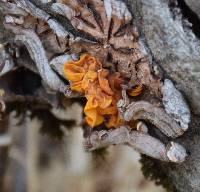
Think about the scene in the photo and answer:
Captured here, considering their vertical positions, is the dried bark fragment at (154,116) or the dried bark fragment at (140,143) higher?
the dried bark fragment at (154,116)

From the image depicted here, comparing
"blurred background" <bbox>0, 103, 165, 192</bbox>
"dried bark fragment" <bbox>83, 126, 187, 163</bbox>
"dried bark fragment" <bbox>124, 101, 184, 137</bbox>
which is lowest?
"blurred background" <bbox>0, 103, 165, 192</bbox>

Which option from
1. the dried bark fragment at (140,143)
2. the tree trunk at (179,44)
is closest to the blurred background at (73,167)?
the dried bark fragment at (140,143)

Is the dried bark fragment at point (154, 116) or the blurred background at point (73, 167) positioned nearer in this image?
the dried bark fragment at point (154, 116)

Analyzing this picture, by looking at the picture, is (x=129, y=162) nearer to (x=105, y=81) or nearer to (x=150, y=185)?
(x=150, y=185)

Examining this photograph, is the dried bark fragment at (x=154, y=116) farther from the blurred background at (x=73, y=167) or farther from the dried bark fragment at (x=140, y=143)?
the blurred background at (x=73, y=167)

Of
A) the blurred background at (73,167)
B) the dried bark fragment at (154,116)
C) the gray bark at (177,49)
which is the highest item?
the gray bark at (177,49)

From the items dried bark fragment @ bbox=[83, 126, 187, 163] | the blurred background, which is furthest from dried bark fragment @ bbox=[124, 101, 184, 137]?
the blurred background

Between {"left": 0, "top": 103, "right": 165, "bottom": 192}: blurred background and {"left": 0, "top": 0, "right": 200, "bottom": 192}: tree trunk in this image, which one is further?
{"left": 0, "top": 103, "right": 165, "bottom": 192}: blurred background

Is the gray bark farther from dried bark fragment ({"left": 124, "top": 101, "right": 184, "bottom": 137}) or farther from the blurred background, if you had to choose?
the blurred background

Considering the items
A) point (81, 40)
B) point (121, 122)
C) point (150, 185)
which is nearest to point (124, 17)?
point (81, 40)
